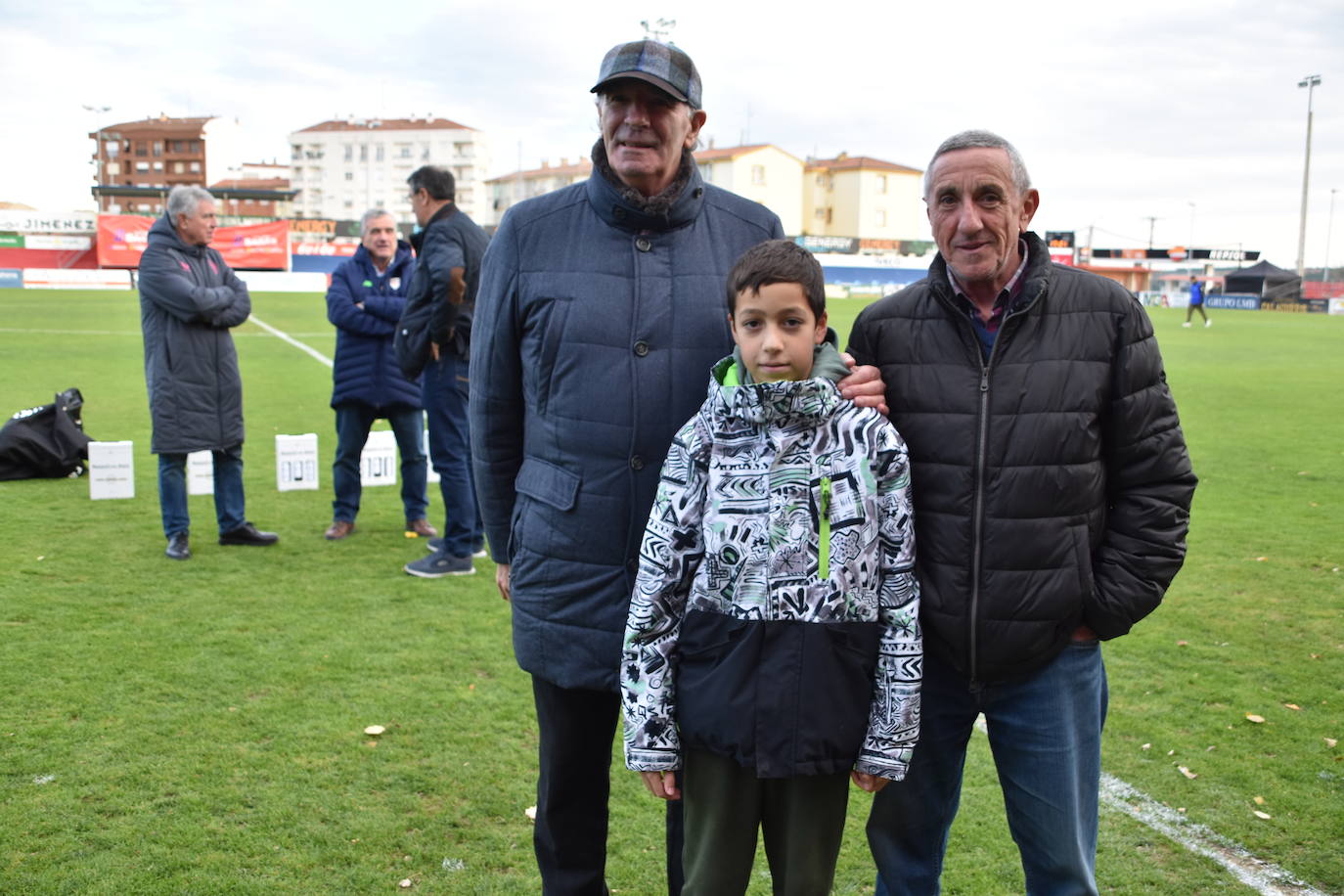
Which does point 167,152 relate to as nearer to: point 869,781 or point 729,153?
point 729,153

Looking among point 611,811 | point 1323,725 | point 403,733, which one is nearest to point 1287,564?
point 1323,725

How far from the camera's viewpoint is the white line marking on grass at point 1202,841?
3.21 metres

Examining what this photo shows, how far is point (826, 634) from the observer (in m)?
2.12

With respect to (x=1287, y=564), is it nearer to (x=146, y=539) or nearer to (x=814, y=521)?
(x=814, y=521)

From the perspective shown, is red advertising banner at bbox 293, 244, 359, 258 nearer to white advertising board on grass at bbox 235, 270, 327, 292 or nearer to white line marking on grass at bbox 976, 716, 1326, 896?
white advertising board on grass at bbox 235, 270, 327, 292

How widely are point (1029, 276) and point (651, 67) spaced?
0.95 meters

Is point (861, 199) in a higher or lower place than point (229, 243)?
higher

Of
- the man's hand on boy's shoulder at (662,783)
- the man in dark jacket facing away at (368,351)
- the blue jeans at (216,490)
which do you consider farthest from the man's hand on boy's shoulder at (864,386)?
the blue jeans at (216,490)

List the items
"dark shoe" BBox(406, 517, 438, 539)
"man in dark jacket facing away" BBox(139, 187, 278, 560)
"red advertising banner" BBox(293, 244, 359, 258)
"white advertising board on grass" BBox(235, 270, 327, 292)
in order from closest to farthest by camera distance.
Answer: "man in dark jacket facing away" BBox(139, 187, 278, 560) < "dark shoe" BBox(406, 517, 438, 539) < "white advertising board on grass" BBox(235, 270, 327, 292) < "red advertising banner" BBox(293, 244, 359, 258)

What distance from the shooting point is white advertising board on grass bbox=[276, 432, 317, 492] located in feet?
28.0

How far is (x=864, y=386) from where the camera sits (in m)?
2.26

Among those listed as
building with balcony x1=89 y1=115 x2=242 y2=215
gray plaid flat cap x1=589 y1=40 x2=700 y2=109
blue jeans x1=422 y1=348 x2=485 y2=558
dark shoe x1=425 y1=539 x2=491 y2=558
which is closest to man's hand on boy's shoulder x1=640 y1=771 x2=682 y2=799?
gray plaid flat cap x1=589 y1=40 x2=700 y2=109

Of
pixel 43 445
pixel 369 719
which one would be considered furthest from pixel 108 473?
pixel 369 719

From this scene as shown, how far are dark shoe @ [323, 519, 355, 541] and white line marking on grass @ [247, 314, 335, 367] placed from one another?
9.64m
